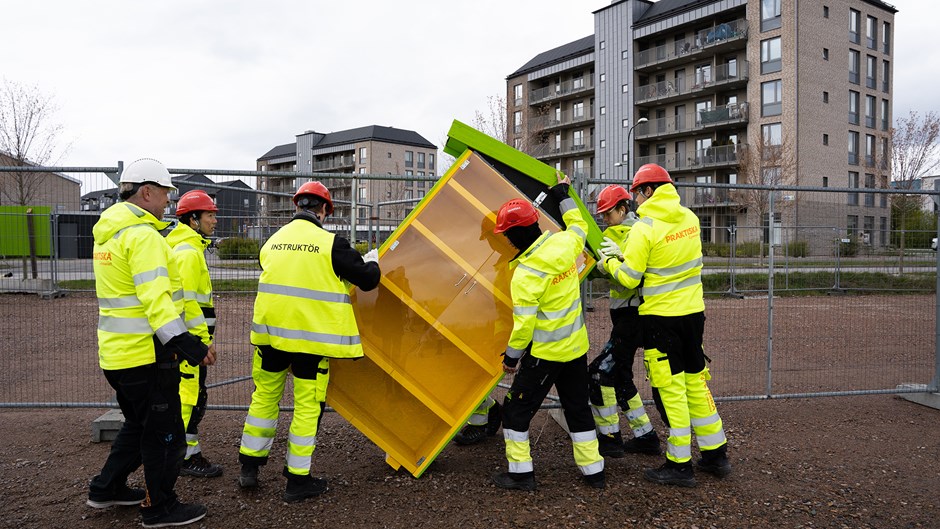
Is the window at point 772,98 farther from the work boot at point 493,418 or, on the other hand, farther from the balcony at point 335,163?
the balcony at point 335,163

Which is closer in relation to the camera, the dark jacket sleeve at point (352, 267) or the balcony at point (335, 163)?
the dark jacket sleeve at point (352, 267)

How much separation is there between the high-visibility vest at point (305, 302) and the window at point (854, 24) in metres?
43.5

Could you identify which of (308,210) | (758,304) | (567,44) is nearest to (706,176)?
(567,44)

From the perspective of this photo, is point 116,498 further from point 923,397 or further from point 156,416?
point 923,397

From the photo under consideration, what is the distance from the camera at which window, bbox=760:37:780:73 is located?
34750 millimetres

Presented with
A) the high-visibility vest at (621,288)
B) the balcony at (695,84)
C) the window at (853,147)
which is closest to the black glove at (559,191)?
the high-visibility vest at (621,288)

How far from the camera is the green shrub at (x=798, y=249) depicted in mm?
8984

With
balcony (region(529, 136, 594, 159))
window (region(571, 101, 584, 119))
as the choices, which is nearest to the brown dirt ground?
balcony (region(529, 136, 594, 159))

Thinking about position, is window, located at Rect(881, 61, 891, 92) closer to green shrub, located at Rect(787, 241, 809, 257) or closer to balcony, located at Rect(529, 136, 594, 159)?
balcony, located at Rect(529, 136, 594, 159)

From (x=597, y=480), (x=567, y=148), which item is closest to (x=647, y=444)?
(x=597, y=480)

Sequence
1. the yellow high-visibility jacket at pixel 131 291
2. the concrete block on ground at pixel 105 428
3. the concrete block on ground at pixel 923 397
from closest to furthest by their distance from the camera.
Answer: the yellow high-visibility jacket at pixel 131 291, the concrete block on ground at pixel 105 428, the concrete block on ground at pixel 923 397

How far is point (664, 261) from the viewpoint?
4410 millimetres

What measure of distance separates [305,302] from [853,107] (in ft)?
143

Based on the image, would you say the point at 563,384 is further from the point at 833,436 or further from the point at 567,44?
the point at 567,44
